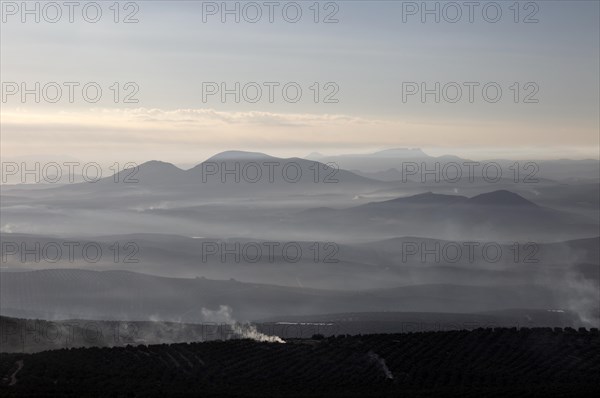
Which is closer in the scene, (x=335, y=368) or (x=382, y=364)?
(x=335, y=368)

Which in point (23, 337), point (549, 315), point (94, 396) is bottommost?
point (549, 315)

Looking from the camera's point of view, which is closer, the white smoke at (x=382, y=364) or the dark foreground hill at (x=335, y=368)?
the dark foreground hill at (x=335, y=368)

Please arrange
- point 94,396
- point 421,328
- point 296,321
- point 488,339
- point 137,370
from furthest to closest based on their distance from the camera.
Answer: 1. point 296,321
2. point 421,328
3. point 488,339
4. point 137,370
5. point 94,396

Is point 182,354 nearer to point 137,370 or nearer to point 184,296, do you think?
point 137,370

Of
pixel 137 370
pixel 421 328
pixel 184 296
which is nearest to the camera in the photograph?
pixel 137 370

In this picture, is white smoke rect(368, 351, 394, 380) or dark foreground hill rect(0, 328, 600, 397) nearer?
dark foreground hill rect(0, 328, 600, 397)

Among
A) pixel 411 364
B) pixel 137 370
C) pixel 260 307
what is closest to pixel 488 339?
pixel 411 364

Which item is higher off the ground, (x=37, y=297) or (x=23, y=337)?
(x=23, y=337)

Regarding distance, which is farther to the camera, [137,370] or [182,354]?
[182,354]
